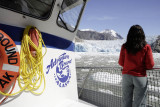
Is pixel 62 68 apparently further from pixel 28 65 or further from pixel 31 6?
pixel 31 6

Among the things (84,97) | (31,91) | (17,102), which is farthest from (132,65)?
(84,97)

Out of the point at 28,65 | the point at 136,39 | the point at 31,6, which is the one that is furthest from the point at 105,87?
the point at 31,6

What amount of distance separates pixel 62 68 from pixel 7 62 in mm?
980

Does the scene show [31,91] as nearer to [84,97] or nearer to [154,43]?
[84,97]

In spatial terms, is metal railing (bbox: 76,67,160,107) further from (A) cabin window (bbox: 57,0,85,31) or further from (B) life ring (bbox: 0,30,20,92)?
(B) life ring (bbox: 0,30,20,92)

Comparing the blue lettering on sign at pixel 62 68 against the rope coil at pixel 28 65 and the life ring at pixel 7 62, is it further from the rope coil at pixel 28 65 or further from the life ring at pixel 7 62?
the life ring at pixel 7 62

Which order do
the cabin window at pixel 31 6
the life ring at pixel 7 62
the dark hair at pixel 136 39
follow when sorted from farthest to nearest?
1. the dark hair at pixel 136 39
2. the cabin window at pixel 31 6
3. the life ring at pixel 7 62

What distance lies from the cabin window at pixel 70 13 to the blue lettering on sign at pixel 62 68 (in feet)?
1.60

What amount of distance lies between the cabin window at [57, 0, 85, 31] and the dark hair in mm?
961

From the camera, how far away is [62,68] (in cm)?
223

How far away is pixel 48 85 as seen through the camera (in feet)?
6.44

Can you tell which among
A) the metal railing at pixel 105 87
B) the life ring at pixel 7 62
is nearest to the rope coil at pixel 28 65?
the life ring at pixel 7 62

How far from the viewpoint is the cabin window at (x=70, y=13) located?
216 cm

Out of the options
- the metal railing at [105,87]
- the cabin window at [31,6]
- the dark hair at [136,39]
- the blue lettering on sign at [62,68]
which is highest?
the cabin window at [31,6]
